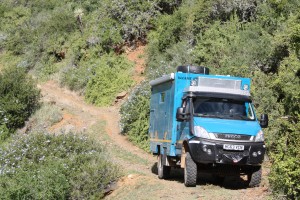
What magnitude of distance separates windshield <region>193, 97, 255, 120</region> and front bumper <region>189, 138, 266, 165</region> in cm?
93

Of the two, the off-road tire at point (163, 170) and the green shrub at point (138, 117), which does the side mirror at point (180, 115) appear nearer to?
the off-road tire at point (163, 170)

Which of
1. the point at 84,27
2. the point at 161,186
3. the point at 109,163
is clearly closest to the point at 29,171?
the point at 109,163

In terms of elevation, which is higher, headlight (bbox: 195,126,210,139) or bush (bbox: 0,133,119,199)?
headlight (bbox: 195,126,210,139)

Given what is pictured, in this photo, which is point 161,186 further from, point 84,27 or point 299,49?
point 84,27

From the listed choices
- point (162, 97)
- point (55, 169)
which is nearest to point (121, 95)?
point (162, 97)

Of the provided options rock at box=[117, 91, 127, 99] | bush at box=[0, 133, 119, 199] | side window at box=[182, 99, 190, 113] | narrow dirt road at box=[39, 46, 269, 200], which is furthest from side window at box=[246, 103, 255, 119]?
rock at box=[117, 91, 127, 99]

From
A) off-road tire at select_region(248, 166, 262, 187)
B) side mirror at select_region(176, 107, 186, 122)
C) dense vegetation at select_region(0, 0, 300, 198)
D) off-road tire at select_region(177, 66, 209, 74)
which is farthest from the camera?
dense vegetation at select_region(0, 0, 300, 198)

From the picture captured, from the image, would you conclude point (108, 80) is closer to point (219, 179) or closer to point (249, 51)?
point (249, 51)

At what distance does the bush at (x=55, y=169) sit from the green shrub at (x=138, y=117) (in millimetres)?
3788

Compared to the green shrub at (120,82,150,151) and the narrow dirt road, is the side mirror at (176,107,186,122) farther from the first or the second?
the green shrub at (120,82,150,151)

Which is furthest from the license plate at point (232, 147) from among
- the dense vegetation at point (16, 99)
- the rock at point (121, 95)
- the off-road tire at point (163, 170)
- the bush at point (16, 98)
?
the rock at point (121, 95)

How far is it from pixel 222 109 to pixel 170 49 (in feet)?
44.9

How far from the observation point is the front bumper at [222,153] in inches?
415

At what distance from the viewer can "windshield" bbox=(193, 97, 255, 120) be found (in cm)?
1141
